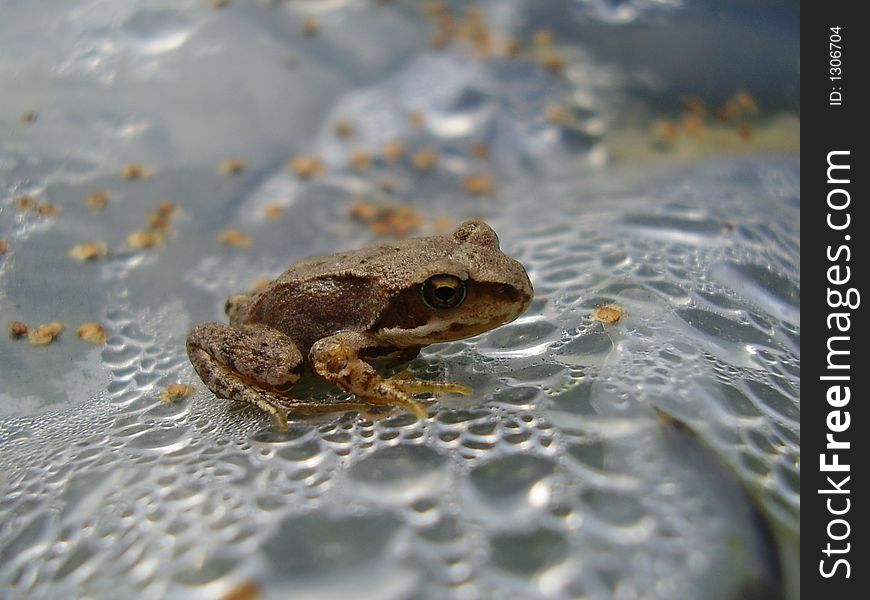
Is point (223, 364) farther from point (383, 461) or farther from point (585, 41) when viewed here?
point (585, 41)

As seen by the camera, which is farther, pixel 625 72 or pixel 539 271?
pixel 625 72

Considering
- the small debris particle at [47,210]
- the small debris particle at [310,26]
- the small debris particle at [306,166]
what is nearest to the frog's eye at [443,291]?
the small debris particle at [306,166]

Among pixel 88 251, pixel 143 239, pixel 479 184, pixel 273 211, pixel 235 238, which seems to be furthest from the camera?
pixel 479 184

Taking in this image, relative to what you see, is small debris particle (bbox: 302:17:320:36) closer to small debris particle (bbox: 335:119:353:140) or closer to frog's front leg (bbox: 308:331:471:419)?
small debris particle (bbox: 335:119:353:140)
